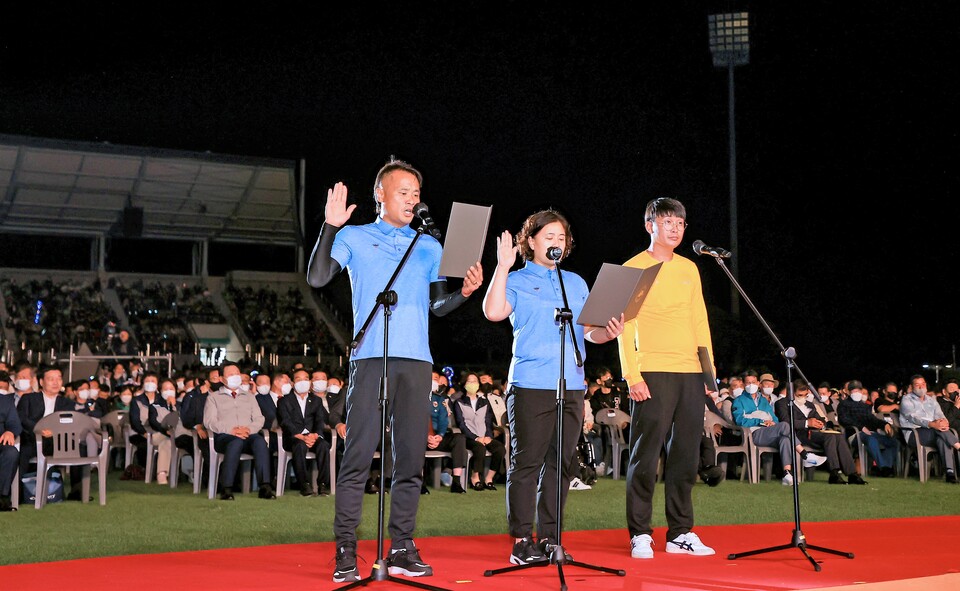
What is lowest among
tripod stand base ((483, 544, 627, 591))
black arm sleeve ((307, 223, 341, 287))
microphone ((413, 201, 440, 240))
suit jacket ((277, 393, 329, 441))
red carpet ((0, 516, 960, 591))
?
red carpet ((0, 516, 960, 591))

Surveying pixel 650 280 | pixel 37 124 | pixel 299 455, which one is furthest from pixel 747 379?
pixel 37 124

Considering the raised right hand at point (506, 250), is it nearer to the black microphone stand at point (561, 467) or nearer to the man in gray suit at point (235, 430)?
the black microphone stand at point (561, 467)

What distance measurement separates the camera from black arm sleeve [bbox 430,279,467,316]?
14.6ft

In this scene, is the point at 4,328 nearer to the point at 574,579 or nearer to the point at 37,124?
the point at 37,124

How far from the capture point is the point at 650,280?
4.88 m

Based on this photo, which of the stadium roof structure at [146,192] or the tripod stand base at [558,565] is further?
the stadium roof structure at [146,192]

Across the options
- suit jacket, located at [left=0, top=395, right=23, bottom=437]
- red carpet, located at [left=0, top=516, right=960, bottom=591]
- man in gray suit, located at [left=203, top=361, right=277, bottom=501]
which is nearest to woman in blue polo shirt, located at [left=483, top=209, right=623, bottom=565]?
red carpet, located at [left=0, top=516, right=960, bottom=591]

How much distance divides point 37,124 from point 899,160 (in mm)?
22429

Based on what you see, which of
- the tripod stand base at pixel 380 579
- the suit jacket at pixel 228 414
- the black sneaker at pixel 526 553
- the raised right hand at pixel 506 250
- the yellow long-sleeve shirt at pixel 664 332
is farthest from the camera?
the suit jacket at pixel 228 414

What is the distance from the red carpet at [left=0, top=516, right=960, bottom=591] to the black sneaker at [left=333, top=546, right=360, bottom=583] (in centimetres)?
4

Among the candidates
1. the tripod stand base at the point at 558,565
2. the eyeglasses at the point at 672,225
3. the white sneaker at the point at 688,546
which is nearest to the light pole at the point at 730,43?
the eyeglasses at the point at 672,225

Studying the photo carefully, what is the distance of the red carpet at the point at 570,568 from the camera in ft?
14.0

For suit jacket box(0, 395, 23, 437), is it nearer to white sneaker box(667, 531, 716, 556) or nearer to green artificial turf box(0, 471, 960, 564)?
green artificial turf box(0, 471, 960, 564)

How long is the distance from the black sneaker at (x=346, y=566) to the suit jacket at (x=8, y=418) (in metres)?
5.82
